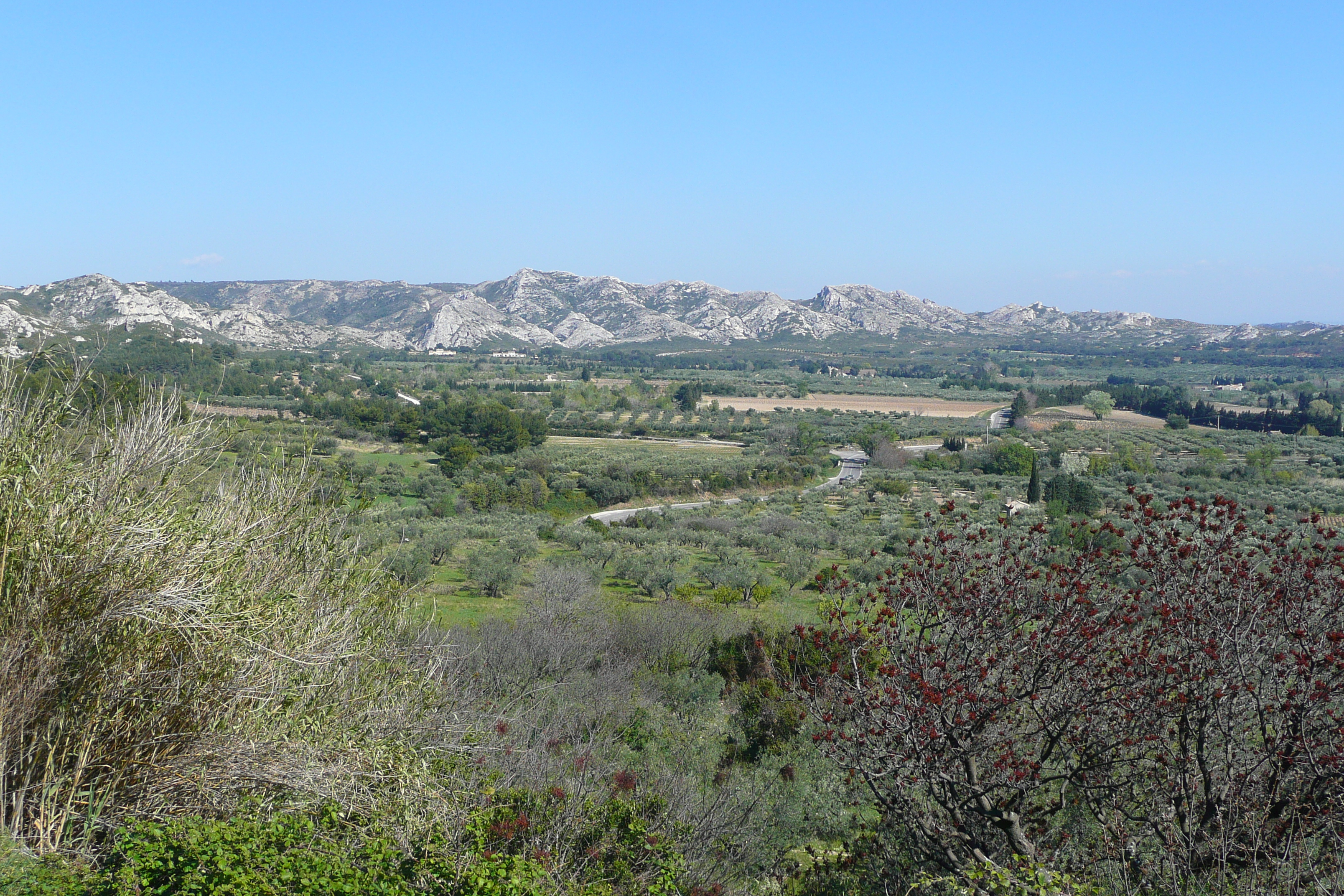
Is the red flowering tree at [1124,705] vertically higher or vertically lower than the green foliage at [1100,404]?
higher

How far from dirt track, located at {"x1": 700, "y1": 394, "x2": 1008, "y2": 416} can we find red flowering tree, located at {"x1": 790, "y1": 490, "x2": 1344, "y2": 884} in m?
86.6

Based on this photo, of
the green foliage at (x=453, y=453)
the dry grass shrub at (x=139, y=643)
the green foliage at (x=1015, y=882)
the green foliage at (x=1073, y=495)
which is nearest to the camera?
the green foliage at (x=1015, y=882)

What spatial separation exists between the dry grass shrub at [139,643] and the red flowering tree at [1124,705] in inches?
167

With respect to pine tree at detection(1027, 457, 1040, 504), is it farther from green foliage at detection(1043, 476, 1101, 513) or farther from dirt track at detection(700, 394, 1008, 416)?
dirt track at detection(700, 394, 1008, 416)

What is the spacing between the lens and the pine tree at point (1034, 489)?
4569 cm

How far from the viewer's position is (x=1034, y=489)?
4622 centimetres

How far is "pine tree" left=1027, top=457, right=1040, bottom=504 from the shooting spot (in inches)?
1799

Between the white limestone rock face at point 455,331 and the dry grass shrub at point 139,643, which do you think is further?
the white limestone rock face at point 455,331

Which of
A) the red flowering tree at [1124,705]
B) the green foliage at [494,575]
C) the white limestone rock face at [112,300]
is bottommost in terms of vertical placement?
the green foliage at [494,575]

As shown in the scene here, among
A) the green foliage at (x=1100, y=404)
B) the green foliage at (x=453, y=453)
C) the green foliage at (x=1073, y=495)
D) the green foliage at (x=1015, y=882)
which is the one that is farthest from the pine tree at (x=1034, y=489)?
the green foliage at (x=1100, y=404)

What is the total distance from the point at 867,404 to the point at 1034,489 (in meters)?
58.5

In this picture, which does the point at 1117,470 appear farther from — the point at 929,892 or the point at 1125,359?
the point at 1125,359

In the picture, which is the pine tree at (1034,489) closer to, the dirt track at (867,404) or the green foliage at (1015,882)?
the green foliage at (1015,882)

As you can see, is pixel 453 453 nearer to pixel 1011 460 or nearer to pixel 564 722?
pixel 1011 460
